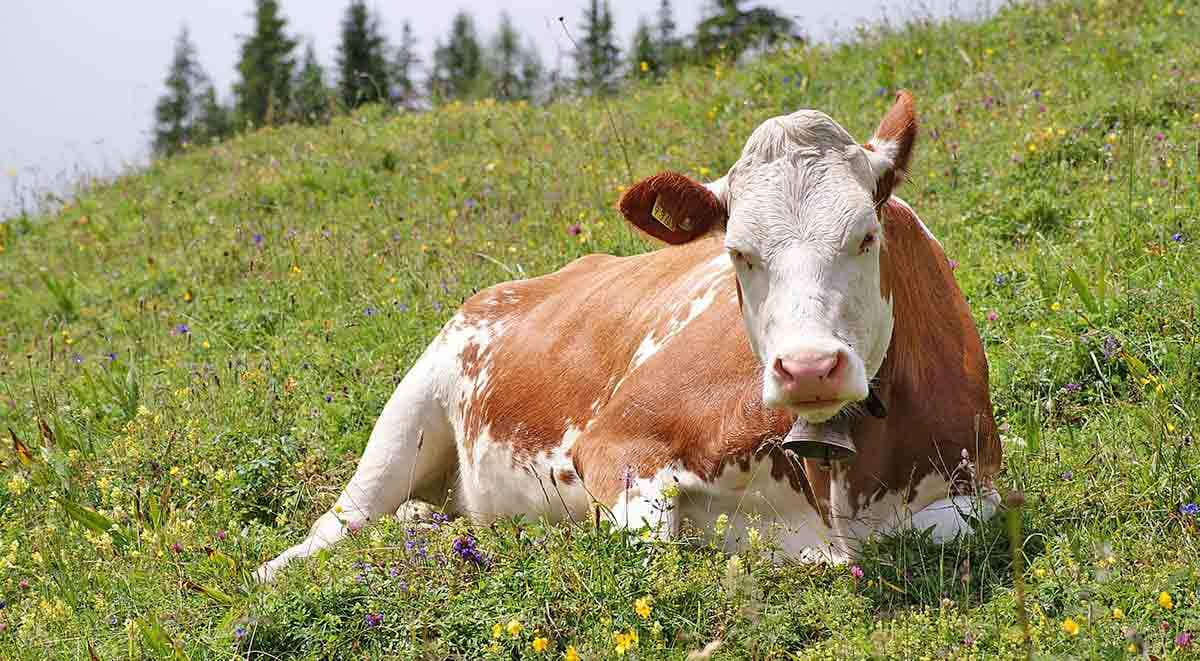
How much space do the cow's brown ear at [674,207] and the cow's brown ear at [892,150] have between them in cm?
54

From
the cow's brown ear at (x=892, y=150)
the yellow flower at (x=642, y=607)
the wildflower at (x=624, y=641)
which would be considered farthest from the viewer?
the cow's brown ear at (x=892, y=150)

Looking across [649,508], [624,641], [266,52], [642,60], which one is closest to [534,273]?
[649,508]

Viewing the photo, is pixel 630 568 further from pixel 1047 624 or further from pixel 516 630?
pixel 1047 624

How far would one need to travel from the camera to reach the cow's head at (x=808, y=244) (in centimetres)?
357

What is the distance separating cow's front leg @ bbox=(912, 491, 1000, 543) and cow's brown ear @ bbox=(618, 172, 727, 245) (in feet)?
4.04

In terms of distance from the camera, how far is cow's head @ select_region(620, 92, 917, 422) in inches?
141

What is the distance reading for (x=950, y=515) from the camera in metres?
4.25

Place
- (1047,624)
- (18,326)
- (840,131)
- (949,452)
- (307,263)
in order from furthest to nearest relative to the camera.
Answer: (18,326)
(307,263)
(949,452)
(840,131)
(1047,624)

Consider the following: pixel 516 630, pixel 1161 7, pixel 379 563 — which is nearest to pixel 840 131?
pixel 516 630

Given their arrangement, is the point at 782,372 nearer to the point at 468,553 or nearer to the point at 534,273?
the point at 468,553

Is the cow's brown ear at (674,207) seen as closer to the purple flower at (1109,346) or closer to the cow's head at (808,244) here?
the cow's head at (808,244)

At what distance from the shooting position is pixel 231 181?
12438 mm

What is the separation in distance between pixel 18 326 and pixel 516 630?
8.09 metres

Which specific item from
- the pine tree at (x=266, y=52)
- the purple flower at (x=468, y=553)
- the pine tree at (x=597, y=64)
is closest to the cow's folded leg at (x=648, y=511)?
the purple flower at (x=468, y=553)
